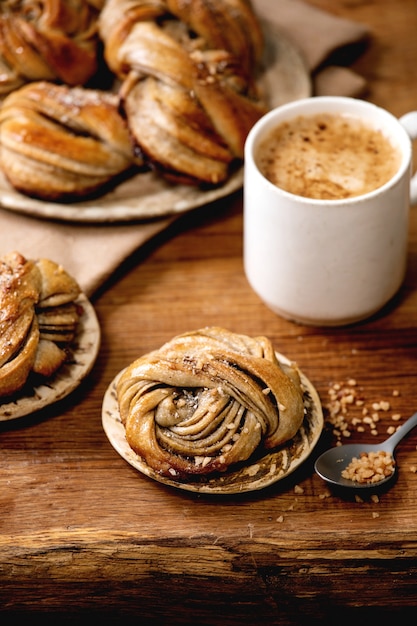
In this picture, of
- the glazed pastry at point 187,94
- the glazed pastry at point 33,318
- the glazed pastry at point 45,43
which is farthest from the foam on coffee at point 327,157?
the glazed pastry at point 45,43

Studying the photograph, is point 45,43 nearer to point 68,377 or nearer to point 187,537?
point 68,377

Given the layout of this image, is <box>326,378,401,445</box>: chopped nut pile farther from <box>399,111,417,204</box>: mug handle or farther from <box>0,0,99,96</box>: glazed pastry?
<box>0,0,99,96</box>: glazed pastry

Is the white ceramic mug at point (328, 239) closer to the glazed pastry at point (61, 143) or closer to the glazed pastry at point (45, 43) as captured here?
the glazed pastry at point (61, 143)

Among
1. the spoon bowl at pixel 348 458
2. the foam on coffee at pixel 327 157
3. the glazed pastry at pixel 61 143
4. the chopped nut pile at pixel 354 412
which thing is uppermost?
the foam on coffee at pixel 327 157

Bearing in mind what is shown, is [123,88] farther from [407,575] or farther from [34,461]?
[407,575]

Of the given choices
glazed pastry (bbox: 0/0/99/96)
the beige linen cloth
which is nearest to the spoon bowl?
the beige linen cloth

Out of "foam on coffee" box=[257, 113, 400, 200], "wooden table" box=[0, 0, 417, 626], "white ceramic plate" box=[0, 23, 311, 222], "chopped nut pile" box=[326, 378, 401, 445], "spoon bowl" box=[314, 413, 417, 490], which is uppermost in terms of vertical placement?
"foam on coffee" box=[257, 113, 400, 200]

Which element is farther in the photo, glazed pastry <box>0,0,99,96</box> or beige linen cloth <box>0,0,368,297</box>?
glazed pastry <box>0,0,99,96</box>

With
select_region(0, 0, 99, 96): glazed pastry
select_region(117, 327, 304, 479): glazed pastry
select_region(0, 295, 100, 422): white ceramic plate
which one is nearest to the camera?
select_region(117, 327, 304, 479): glazed pastry
